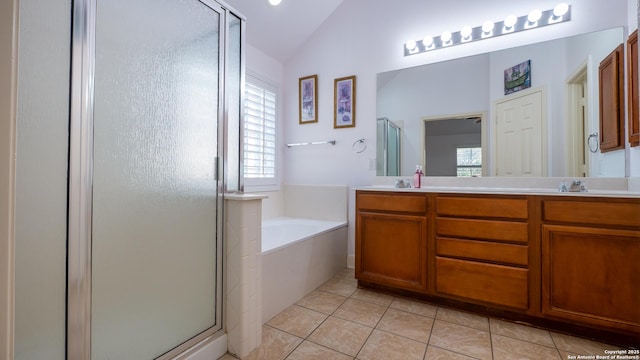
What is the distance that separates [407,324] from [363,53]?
94.3 inches

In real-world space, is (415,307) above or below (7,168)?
below

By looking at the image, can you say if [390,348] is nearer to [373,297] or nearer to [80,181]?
[373,297]

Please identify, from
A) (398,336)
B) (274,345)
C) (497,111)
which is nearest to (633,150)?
(497,111)

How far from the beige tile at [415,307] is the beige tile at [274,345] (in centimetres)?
81

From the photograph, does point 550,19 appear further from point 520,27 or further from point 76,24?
point 76,24

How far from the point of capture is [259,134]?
9.63 feet

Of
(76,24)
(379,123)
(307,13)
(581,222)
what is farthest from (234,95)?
(581,222)

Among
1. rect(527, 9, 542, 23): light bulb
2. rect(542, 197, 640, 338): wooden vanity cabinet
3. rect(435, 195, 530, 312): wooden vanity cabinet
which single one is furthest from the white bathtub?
rect(527, 9, 542, 23): light bulb

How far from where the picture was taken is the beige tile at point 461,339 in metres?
1.49

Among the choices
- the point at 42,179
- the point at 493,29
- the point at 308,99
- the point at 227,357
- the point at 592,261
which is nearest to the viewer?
the point at 42,179

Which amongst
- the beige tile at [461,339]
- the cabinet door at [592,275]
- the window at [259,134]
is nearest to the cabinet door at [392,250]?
the beige tile at [461,339]

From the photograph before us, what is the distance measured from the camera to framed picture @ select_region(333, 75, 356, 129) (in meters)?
2.83

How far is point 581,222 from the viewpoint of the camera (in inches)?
62.2

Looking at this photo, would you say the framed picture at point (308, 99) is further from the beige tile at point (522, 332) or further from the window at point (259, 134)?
the beige tile at point (522, 332)
